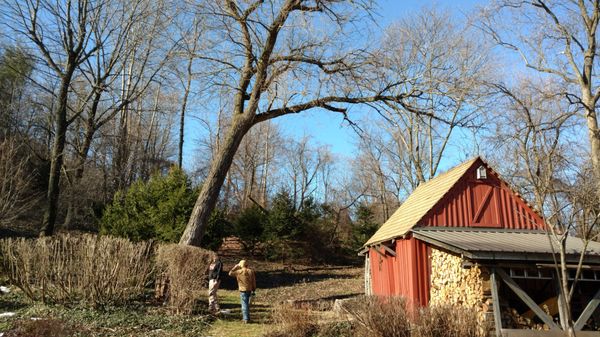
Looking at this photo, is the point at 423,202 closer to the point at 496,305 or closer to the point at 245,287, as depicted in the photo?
the point at 496,305

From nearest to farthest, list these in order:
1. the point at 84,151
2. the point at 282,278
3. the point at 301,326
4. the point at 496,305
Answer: the point at 301,326
the point at 496,305
the point at 84,151
the point at 282,278

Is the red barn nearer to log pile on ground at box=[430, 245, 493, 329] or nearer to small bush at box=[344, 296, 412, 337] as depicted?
log pile on ground at box=[430, 245, 493, 329]

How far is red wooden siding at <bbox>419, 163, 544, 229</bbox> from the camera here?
14.2 metres

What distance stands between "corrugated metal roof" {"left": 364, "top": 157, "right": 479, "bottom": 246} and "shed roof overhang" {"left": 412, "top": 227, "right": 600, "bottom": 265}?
0.77 metres

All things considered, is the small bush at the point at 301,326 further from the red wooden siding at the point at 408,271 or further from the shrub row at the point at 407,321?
the red wooden siding at the point at 408,271

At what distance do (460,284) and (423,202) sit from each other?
4675mm

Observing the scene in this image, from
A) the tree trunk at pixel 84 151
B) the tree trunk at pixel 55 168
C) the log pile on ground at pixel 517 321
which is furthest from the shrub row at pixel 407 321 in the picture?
the tree trunk at pixel 84 151

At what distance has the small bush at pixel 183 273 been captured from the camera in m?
10.6

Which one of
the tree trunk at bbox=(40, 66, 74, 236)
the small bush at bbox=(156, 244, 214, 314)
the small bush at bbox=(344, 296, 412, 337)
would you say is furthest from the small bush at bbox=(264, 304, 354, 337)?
the tree trunk at bbox=(40, 66, 74, 236)

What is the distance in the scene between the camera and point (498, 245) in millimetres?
11141

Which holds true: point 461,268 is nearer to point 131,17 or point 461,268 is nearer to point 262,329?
point 262,329

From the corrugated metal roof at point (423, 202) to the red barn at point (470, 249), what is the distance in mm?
43

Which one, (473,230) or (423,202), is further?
(423,202)

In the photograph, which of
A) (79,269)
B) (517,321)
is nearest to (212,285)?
(79,269)
